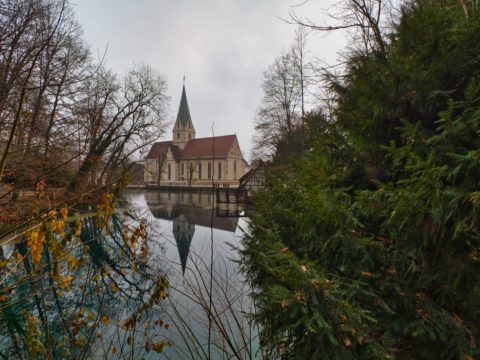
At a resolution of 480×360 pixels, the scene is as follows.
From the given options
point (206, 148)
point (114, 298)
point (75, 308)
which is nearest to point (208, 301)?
point (114, 298)

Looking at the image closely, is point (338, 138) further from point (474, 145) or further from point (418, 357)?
point (418, 357)

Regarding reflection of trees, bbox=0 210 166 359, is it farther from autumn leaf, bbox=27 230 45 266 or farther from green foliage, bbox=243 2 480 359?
green foliage, bbox=243 2 480 359

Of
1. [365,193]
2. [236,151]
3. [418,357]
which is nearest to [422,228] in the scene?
[365,193]

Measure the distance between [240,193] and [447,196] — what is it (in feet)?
77.6

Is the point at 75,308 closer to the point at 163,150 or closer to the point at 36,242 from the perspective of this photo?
the point at 36,242

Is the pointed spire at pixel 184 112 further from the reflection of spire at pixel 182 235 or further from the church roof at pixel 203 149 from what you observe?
the reflection of spire at pixel 182 235

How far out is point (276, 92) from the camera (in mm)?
20500

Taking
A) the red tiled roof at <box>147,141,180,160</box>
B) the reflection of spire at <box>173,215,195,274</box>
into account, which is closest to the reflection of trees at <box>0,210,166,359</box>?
the reflection of spire at <box>173,215,195,274</box>

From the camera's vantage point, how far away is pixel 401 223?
7.09 ft

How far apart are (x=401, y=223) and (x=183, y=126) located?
218 ft

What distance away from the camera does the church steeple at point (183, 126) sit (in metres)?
65.6

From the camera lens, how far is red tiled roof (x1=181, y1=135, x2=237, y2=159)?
60072 mm

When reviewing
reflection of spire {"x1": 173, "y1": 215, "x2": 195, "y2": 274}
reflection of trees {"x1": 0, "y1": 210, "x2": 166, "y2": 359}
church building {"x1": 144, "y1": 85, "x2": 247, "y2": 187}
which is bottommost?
reflection of spire {"x1": 173, "y1": 215, "x2": 195, "y2": 274}

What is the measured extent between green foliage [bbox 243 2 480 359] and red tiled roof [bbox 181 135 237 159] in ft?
186
